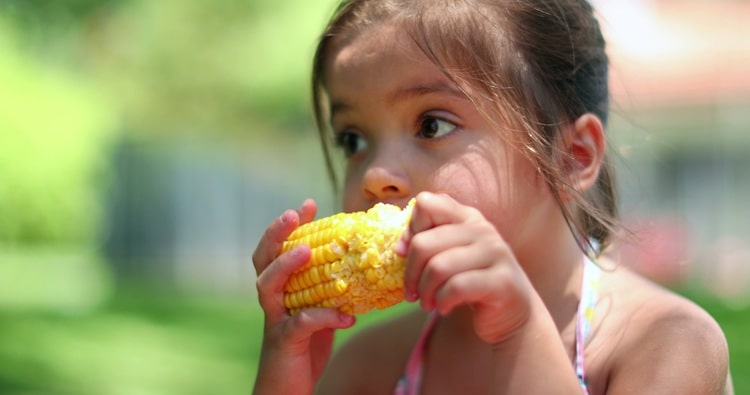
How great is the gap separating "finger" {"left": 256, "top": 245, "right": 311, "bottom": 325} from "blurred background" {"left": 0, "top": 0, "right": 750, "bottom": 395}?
4.92 ft

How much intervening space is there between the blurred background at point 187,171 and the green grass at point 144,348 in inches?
1.2

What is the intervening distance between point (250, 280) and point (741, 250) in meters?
8.92

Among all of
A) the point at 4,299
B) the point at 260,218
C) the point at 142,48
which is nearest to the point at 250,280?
the point at 260,218

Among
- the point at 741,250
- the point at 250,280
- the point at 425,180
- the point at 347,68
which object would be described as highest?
the point at 347,68

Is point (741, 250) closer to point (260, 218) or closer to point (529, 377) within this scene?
point (260, 218)

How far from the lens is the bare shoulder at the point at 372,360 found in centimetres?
241

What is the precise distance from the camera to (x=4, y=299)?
1138cm

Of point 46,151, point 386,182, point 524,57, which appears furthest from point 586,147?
point 46,151

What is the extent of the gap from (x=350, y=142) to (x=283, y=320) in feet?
1.63

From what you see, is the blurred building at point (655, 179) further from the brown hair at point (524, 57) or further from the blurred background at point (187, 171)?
the brown hair at point (524, 57)

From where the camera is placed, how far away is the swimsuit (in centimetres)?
214

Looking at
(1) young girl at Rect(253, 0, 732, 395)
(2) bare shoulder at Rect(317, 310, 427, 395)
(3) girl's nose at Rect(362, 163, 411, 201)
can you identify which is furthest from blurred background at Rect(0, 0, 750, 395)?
Result: (3) girl's nose at Rect(362, 163, 411, 201)

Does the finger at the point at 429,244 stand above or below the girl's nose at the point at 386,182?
below

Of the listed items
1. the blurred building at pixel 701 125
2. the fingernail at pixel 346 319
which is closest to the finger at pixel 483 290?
the fingernail at pixel 346 319
